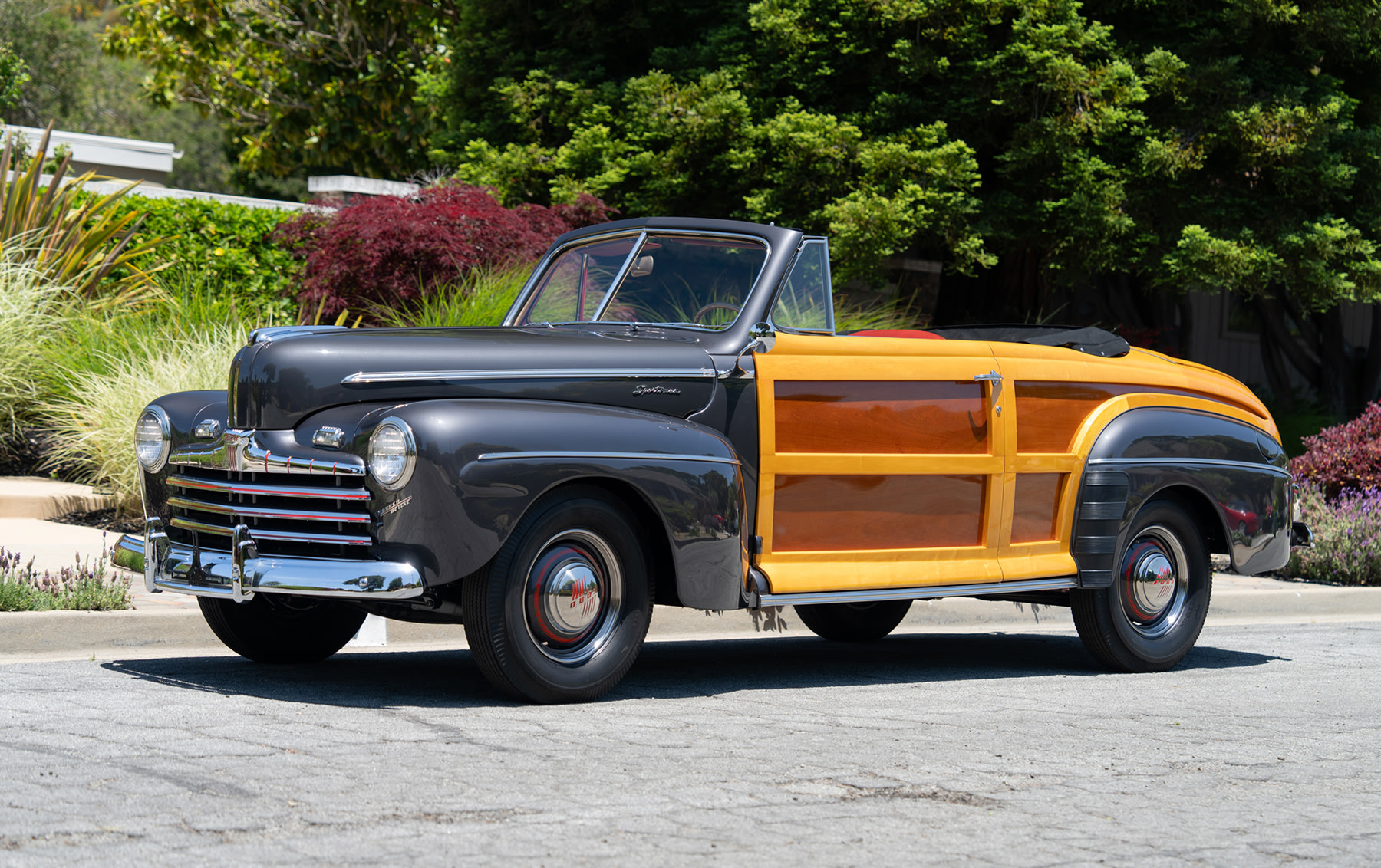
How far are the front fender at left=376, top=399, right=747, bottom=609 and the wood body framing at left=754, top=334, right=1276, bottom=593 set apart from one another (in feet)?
1.11

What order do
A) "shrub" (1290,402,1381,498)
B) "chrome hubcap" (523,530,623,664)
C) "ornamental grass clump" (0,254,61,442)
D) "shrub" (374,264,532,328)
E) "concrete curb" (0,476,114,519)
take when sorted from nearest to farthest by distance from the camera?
1. "chrome hubcap" (523,530,623,664)
2. "concrete curb" (0,476,114,519)
3. "shrub" (374,264,532,328)
4. "ornamental grass clump" (0,254,61,442)
5. "shrub" (1290,402,1381,498)

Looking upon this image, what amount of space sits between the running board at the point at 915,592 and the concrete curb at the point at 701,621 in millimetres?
1614

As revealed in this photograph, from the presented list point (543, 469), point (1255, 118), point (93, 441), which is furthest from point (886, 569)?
point (1255, 118)

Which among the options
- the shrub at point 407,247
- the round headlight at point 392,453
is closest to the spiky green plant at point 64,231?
the shrub at point 407,247

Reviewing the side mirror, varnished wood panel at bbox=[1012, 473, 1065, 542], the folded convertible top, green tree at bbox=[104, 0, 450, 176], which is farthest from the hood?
green tree at bbox=[104, 0, 450, 176]

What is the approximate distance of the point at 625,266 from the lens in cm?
676

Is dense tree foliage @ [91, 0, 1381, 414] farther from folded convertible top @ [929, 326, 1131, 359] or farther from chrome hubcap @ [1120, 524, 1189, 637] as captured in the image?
chrome hubcap @ [1120, 524, 1189, 637]

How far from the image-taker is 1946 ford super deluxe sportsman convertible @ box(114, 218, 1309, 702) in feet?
17.6

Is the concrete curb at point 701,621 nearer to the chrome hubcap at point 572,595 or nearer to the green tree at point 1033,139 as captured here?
the chrome hubcap at point 572,595

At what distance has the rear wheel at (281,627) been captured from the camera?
21.0ft

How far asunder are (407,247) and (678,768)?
9361 millimetres

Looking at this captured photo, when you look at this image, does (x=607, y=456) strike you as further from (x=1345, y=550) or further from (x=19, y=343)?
(x=19, y=343)

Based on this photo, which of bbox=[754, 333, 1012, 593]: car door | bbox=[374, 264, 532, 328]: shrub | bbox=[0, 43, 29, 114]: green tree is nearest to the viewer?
bbox=[754, 333, 1012, 593]: car door

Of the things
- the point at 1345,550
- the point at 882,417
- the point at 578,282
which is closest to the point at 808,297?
the point at 882,417
